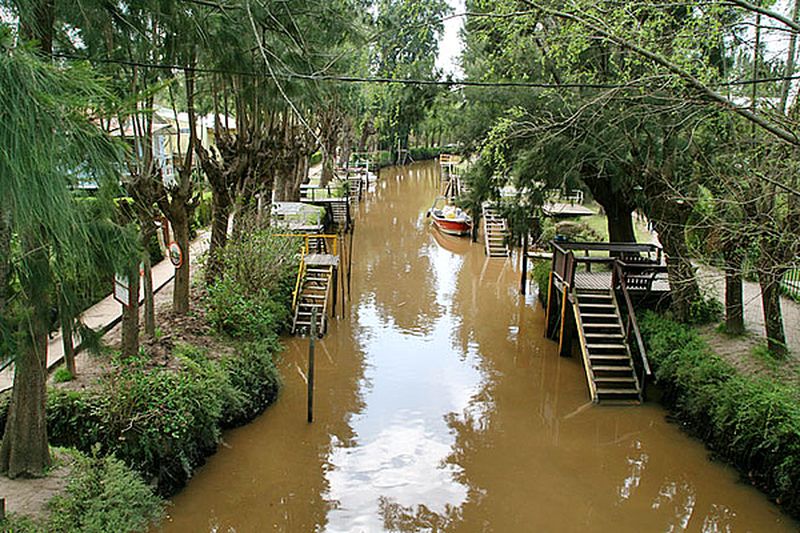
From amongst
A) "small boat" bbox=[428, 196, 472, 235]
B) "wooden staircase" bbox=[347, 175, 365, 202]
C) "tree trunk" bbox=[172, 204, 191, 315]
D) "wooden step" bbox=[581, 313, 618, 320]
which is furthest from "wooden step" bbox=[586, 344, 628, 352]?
"wooden staircase" bbox=[347, 175, 365, 202]

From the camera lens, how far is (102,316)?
12.4 meters

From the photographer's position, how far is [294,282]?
16.3 m

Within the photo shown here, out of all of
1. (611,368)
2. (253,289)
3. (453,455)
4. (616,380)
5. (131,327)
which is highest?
(131,327)

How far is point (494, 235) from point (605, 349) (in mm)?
14246

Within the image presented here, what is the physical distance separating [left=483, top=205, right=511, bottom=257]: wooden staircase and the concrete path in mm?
11406

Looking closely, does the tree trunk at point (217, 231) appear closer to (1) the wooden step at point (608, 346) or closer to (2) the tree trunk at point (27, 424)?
(2) the tree trunk at point (27, 424)

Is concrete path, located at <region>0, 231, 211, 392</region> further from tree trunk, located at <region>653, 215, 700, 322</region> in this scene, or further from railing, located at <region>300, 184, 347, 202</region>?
railing, located at <region>300, 184, 347, 202</region>

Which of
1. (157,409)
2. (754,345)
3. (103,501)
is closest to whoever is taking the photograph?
(103,501)

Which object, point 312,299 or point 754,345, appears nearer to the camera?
point 754,345

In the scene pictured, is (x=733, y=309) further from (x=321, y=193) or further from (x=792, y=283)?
(x=321, y=193)

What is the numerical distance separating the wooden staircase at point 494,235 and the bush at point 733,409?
13.5 meters

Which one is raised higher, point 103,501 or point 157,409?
point 157,409

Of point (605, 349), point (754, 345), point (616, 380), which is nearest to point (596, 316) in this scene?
point (605, 349)

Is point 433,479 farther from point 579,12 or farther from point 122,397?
point 579,12
